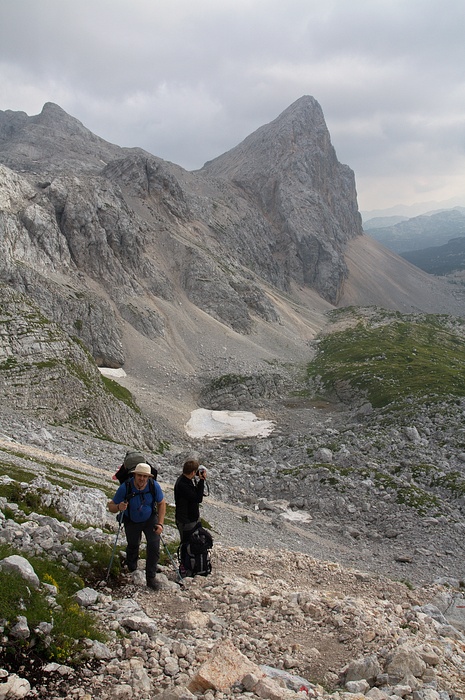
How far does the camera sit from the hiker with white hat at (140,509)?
37.2 feet

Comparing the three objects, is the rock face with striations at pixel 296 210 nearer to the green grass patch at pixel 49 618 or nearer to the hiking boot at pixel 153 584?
the hiking boot at pixel 153 584

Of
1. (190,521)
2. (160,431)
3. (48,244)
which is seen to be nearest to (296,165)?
(48,244)

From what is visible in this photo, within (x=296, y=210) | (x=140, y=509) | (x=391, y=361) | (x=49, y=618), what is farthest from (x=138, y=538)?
(x=296, y=210)

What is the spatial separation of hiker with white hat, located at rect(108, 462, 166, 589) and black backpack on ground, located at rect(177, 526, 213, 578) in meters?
1.35

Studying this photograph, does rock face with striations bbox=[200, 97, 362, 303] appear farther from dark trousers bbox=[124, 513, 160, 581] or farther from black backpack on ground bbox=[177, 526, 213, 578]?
dark trousers bbox=[124, 513, 160, 581]

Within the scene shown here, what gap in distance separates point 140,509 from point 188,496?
5.44ft

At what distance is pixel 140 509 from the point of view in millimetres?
11477

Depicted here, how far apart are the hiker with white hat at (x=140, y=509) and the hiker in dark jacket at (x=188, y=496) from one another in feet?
4.00

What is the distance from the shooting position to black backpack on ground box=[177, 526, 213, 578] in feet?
41.4

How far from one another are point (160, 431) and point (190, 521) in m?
40.7

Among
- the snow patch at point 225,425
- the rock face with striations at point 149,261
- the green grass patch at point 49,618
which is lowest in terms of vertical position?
the snow patch at point 225,425

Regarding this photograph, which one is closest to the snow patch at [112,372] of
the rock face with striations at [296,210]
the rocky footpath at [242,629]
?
the rocky footpath at [242,629]

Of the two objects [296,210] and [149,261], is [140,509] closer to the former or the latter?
[149,261]

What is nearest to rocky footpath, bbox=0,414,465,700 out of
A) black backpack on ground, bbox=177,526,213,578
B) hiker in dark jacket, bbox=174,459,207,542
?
black backpack on ground, bbox=177,526,213,578
